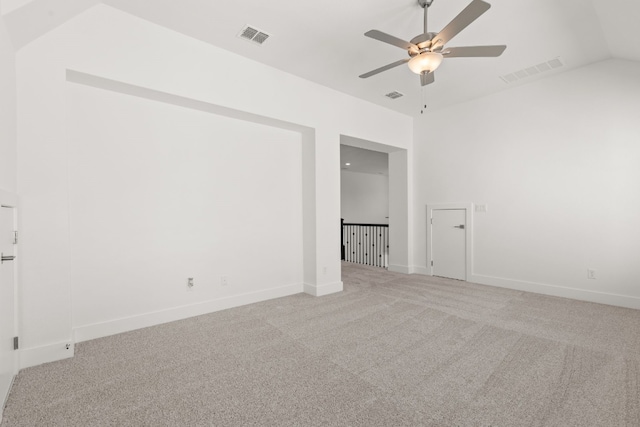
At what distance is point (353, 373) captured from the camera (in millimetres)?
2279

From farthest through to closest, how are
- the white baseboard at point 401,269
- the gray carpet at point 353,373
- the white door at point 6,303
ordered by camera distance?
the white baseboard at point 401,269
the white door at point 6,303
the gray carpet at point 353,373

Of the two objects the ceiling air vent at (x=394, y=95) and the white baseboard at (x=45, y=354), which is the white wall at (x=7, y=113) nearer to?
the white baseboard at (x=45, y=354)

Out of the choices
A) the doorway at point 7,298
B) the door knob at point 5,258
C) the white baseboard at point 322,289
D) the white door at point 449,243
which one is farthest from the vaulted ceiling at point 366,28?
the white baseboard at point 322,289

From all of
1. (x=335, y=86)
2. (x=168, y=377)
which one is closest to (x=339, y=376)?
(x=168, y=377)

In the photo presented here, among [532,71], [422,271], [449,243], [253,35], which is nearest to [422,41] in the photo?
[253,35]

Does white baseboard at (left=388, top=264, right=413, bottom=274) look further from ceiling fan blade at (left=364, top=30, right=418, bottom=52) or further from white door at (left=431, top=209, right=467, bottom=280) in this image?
ceiling fan blade at (left=364, top=30, right=418, bottom=52)

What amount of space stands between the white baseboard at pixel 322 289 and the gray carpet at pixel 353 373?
77cm

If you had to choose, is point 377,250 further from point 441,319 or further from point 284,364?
point 284,364

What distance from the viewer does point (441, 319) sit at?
344 cm

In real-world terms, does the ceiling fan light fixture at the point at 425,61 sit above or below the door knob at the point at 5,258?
Answer: above

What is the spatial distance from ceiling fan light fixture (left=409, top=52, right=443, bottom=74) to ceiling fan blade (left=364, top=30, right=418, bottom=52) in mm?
91

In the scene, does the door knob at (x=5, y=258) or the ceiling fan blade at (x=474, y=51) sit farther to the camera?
the ceiling fan blade at (x=474, y=51)

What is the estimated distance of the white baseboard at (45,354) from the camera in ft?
7.87

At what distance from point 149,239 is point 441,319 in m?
3.60
